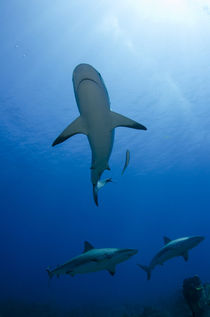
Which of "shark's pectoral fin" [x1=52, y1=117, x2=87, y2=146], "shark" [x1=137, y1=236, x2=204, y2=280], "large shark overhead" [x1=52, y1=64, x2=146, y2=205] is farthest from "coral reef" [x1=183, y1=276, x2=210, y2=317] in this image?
"shark's pectoral fin" [x1=52, y1=117, x2=87, y2=146]

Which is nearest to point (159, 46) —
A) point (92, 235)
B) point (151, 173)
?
point (151, 173)

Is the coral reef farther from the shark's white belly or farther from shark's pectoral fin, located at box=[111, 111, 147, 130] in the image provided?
shark's pectoral fin, located at box=[111, 111, 147, 130]

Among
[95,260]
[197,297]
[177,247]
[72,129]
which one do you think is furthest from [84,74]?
[197,297]

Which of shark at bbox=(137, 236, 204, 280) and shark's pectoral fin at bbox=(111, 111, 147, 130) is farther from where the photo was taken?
shark at bbox=(137, 236, 204, 280)

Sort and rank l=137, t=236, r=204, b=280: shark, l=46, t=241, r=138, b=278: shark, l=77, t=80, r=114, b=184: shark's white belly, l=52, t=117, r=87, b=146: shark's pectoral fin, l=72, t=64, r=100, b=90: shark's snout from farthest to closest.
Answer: l=137, t=236, r=204, b=280: shark < l=46, t=241, r=138, b=278: shark < l=52, t=117, r=87, b=146: shark's pectoral fin < l=77, t=80, r=114, b=184: shark's white belly < l=72, t=64, r=100, b=90: shark's snout

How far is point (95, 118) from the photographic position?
4203 mm

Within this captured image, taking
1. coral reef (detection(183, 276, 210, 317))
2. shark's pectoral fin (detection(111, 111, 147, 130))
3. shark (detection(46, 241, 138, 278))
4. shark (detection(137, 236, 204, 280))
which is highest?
shark's pectoral fin (detection(111, 111, 147, 130))

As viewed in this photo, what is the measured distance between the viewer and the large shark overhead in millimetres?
3574

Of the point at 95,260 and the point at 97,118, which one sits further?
the point at 95,260

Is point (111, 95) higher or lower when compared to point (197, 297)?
higher

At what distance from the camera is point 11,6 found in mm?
13109

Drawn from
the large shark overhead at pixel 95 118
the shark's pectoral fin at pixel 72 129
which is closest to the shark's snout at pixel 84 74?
the large shark overhead at pixel 95 118

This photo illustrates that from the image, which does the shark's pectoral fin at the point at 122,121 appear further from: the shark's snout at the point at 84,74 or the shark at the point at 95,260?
the shark at the point at 95,260

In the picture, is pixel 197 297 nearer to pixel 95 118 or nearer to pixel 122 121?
pixel 122 121
